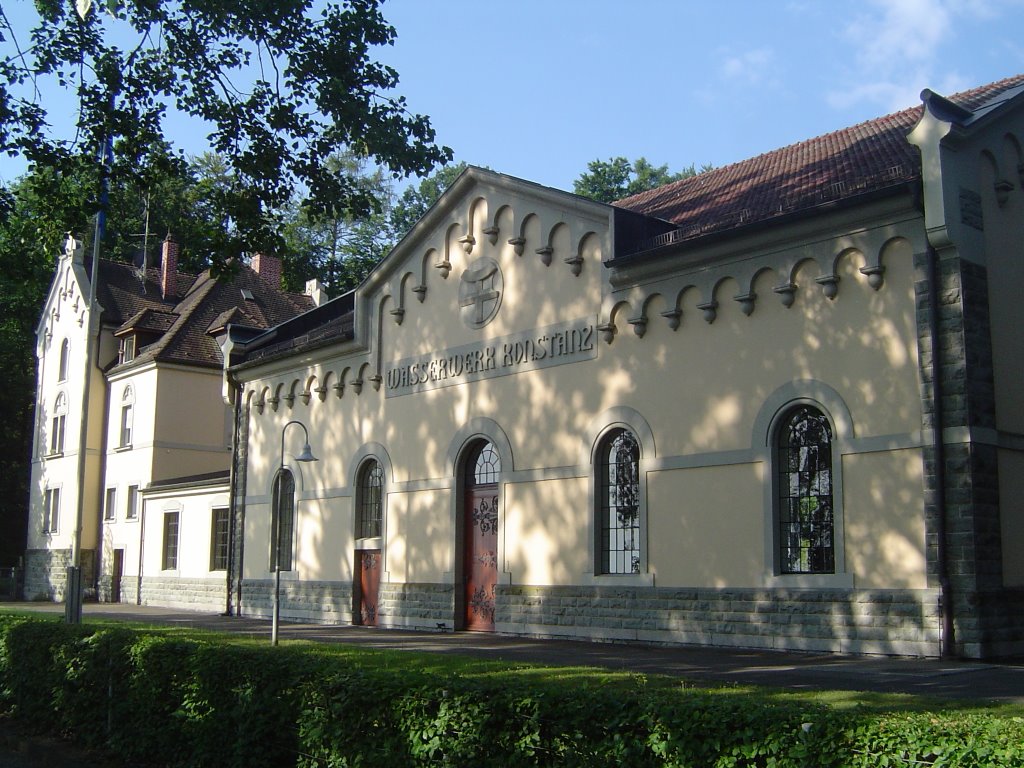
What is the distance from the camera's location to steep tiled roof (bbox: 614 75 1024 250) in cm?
1723

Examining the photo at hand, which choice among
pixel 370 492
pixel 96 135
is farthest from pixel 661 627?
pixel 96 135

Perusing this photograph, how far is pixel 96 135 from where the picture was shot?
599 inches

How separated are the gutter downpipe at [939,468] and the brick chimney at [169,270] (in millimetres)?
38885

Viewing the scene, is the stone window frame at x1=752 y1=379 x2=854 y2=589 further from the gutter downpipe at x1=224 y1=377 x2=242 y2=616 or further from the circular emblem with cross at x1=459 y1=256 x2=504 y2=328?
the gutter downpipe at x1=224 y1=377 x2=242 y2=616

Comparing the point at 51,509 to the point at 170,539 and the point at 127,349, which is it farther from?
the point at 170,539

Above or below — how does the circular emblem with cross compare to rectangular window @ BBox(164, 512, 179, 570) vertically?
above

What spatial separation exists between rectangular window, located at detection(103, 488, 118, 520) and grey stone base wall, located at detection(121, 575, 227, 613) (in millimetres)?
3875

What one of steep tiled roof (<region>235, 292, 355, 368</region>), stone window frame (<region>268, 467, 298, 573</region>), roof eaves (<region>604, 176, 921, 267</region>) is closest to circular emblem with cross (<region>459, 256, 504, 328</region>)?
roof eaves (<region>604, 176, 921, 267</region>)

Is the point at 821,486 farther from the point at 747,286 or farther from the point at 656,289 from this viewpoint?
the point at 656,289

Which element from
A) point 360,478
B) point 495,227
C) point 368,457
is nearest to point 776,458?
point 495,227

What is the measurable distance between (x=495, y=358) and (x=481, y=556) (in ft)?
13.6

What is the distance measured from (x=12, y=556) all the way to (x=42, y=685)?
145 ft

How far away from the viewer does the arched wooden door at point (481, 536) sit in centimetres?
2220

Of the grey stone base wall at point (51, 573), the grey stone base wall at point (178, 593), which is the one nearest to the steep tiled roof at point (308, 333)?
the grey stone base wall at point (178, 593)
